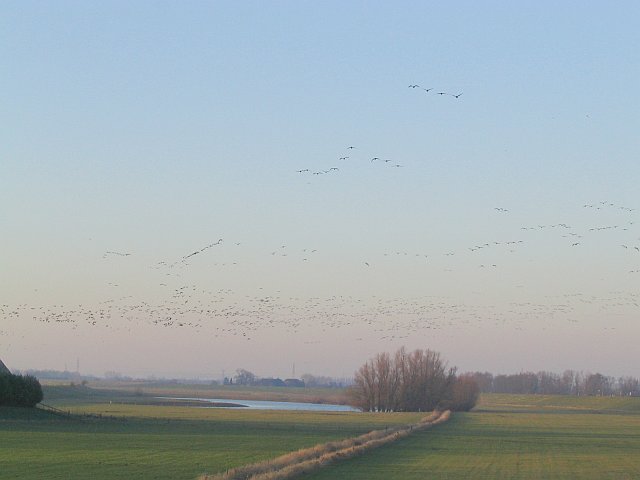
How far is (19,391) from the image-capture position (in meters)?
69.4

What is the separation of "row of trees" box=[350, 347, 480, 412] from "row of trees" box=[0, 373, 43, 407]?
80005 millimetres

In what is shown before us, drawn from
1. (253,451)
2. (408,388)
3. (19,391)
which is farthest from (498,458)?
(408,388)

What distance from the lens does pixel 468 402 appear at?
144500 mm

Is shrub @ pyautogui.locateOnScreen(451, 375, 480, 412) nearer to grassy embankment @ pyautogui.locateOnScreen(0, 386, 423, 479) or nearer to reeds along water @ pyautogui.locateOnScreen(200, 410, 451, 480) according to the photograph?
grassy embankment @ pyautogui.locateOnScreen(0, 386, 423, 479)

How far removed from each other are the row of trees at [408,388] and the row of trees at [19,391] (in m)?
80.0

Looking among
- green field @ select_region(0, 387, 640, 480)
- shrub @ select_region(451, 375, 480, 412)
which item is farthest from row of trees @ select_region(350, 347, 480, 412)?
green field @ select_region(0, 387, 640, 480)

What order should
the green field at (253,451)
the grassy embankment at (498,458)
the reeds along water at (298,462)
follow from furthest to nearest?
the grassy embankment at (498,458)
the green field at (253,451)
the reeds along water at (298,462)

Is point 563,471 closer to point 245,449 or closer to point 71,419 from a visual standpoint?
point 245,449

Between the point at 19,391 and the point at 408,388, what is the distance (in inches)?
3339

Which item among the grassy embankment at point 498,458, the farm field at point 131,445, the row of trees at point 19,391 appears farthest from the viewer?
the row of trees at point 19,391

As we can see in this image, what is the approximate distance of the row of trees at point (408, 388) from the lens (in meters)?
144

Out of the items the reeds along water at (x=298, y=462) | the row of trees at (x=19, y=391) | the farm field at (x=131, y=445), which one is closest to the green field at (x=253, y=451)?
the farm field at (x=131, y=445)

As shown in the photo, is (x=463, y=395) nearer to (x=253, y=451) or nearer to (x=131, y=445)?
(x=131, y=445)

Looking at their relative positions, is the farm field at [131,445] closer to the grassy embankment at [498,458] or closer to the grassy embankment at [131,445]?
the grassy embankment at [131,445]
